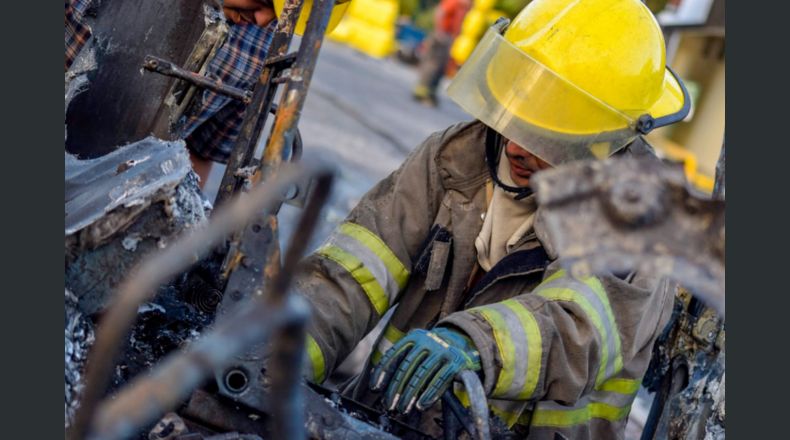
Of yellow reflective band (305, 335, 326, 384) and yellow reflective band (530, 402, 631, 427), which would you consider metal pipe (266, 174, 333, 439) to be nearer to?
yellow reflective band (305, 335, 326, 384)

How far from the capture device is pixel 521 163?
3.06 meters

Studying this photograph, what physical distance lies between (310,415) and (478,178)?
1.12 m

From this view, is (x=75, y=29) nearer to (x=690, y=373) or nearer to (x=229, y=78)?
(x=229, y=78)

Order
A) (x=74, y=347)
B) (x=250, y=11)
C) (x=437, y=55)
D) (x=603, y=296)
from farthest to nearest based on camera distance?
(x=437, y=55)
(x=250, y=11)
(x=603, y=296)
(x=74, y=347)

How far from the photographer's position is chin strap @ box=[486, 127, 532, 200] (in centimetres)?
306

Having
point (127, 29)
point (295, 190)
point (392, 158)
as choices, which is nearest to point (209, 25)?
point (127, 29)

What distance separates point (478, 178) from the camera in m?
3.17

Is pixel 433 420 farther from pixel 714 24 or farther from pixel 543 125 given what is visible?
pixel 714 24

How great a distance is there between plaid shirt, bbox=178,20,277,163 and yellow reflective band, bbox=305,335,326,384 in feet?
2.88

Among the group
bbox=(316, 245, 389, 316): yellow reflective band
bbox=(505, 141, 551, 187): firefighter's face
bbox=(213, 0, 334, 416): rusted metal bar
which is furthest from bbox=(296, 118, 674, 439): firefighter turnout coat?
bbox=(213, 0, 334, 416): rusted metal bar

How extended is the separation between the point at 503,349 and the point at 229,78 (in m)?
1.55

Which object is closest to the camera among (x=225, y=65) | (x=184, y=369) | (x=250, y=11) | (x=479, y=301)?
(x=184, y=369)

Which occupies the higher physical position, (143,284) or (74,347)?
(143,284)

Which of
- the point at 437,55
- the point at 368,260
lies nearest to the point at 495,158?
the point at 368,260
